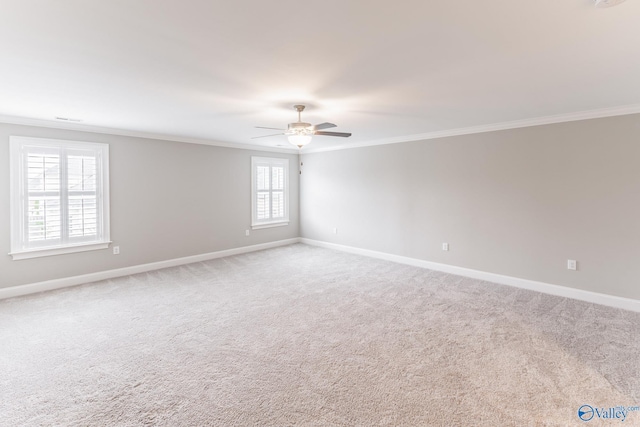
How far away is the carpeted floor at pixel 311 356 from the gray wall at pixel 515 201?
22.0 inches

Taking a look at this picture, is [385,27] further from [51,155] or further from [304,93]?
[51,155]

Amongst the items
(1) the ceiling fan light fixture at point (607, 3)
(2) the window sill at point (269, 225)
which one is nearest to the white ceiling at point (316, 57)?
(1) the ceiling fan light fixture at point (607, 3)

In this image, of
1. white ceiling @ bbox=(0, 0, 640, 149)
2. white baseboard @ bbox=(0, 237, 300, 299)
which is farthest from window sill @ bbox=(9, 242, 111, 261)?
white ceiling @ bbox=(0, 0, 640, 149)

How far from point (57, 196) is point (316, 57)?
438 centimetres

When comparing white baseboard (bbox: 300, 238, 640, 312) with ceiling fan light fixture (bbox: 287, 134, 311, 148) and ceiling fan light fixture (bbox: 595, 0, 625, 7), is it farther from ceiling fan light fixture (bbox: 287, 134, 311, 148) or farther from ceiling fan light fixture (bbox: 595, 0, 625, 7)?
ceiling fan light fixture (bbox: 595, 0, 625, 7)

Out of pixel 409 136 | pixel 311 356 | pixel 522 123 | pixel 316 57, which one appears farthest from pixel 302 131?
pixel 522 123

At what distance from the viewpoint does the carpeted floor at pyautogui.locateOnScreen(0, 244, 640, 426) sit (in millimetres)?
1998

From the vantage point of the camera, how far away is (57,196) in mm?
4328

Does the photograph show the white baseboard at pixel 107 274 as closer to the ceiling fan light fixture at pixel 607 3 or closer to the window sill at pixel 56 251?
the window sill at pixel 56 251

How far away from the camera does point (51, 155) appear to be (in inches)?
169

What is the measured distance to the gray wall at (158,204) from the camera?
4.18m

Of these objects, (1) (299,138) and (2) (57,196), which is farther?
(2) (57,196)

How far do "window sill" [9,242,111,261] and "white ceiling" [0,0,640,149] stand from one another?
1.80 meters

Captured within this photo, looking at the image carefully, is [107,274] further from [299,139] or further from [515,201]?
[515,201]
